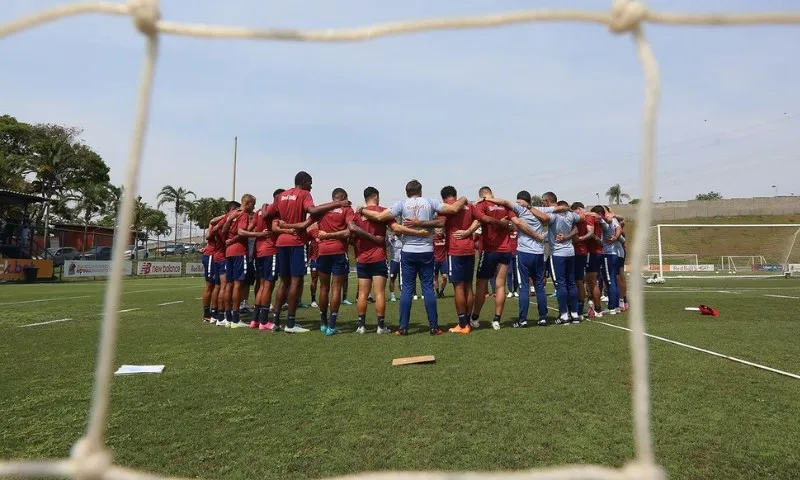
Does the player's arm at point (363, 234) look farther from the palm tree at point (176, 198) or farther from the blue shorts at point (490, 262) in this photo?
the palm tree at point (176, 198)

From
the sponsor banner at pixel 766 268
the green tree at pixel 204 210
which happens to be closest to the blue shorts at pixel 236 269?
the sponsor banner at pixel 766 268

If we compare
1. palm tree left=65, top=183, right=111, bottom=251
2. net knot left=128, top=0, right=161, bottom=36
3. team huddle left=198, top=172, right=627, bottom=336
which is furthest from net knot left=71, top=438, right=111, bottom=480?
palm tree left=65, top=183, right=111, bottom=251

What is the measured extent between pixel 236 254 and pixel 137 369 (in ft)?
10.1

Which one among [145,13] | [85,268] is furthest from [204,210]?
[145,13]

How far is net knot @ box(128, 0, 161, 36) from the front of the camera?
4.66ft

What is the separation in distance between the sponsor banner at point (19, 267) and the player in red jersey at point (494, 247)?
2379 cm

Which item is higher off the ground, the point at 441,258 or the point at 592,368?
the point at 441,258

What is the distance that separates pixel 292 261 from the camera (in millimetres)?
6359

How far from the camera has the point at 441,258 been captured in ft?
33.6

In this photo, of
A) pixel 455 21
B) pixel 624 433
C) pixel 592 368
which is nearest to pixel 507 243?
pixel 592 368

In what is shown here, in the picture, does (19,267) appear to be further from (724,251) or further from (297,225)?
(724,251)

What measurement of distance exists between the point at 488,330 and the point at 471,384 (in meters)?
2.87

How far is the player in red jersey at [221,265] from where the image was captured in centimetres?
708

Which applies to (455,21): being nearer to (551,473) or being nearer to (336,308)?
(551,473)
